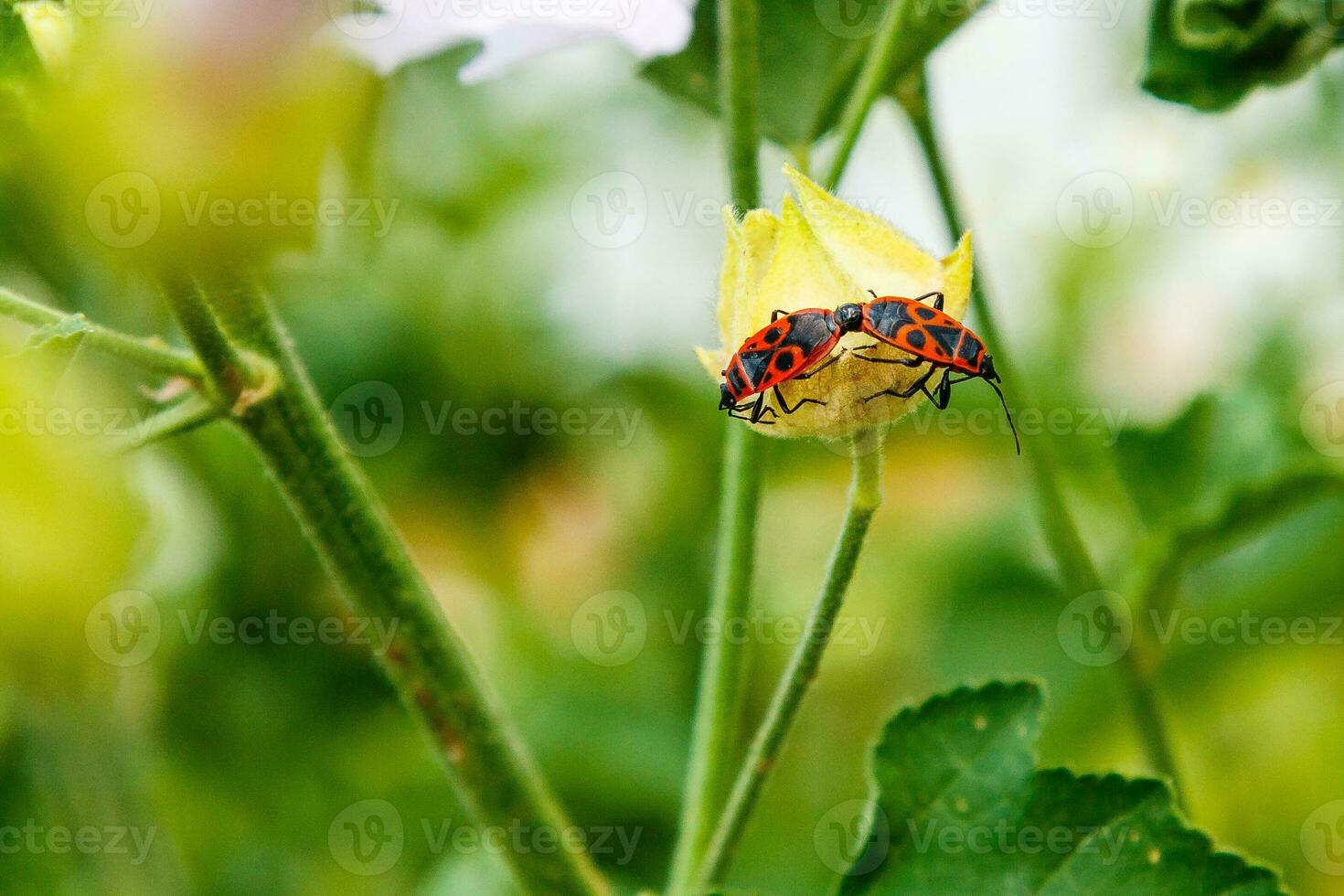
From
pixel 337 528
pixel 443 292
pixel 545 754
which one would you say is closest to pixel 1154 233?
pixel 443 292

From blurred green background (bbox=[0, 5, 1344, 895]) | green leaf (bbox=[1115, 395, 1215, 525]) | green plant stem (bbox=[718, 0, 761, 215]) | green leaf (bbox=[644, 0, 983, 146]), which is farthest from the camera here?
blurred green background (bbox=[0, 5, 1344, 895])

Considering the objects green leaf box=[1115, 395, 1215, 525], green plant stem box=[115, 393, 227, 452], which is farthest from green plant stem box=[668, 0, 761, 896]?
green leaf box=[1115, 395, 1215, 525]

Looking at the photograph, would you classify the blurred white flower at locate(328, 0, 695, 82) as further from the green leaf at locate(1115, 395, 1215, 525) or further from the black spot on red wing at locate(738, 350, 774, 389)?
the green leaf at locate(1115, 395, 1215, 525)

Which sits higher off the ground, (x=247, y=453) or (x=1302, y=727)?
(x=247, y=453)

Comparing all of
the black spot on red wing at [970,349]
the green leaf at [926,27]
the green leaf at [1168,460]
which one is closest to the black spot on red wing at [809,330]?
the black spot on red wing at [970,349]

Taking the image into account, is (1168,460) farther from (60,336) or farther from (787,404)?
(60,336)

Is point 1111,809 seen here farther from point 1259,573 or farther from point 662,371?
point 662,371
